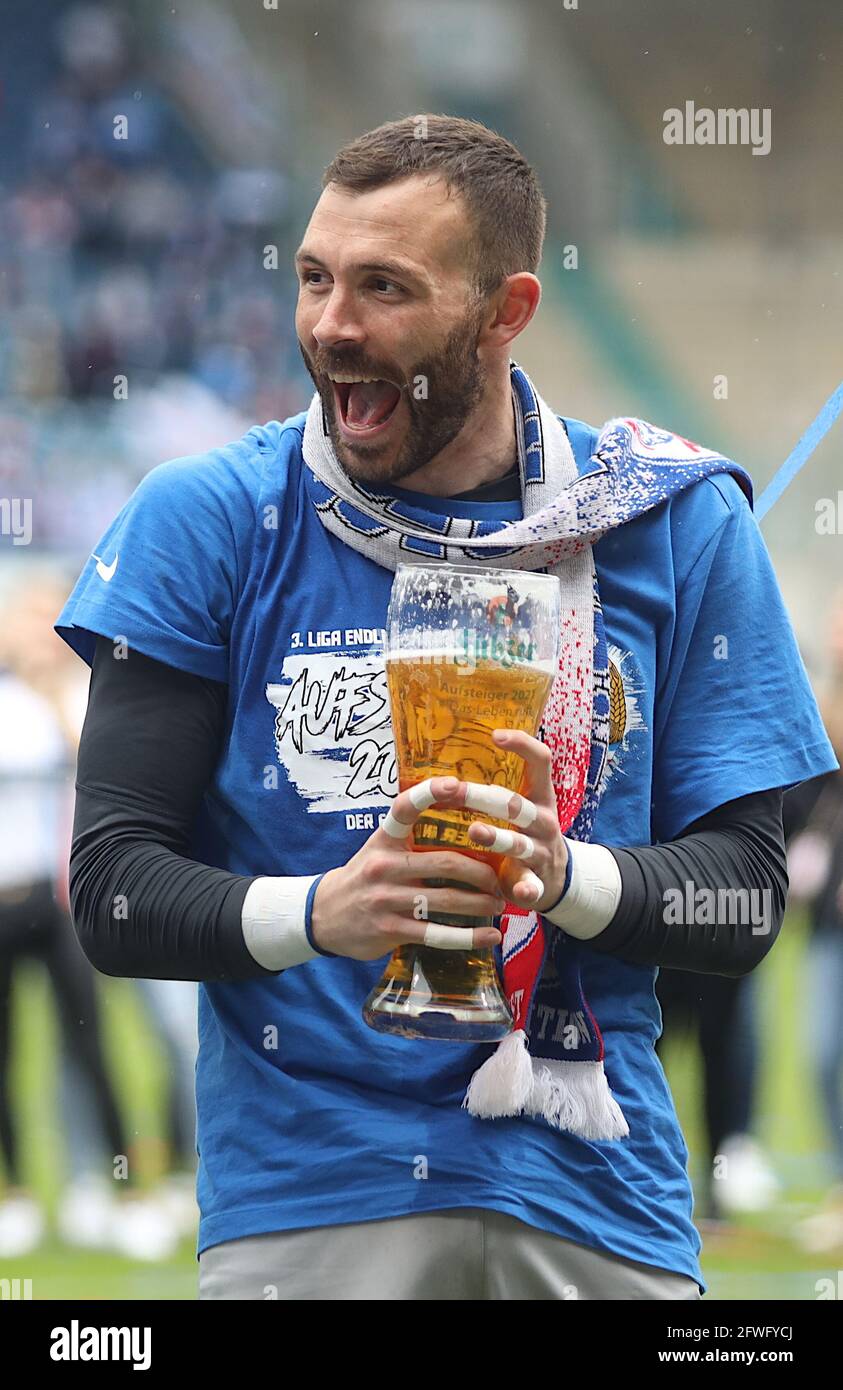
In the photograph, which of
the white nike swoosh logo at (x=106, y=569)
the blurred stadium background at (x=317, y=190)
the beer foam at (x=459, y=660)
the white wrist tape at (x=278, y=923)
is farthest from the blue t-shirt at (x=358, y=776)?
the blurred stadium background at (x=317, y=190)

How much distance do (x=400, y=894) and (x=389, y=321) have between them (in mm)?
584

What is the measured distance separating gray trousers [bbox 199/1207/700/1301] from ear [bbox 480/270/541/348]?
0.86 metres

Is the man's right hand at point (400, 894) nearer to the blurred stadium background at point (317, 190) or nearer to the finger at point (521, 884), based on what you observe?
the finger at point (521, 884)

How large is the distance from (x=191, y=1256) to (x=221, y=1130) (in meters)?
2.51

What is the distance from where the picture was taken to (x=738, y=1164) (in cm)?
399

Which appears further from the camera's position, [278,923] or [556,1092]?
[556,1092]

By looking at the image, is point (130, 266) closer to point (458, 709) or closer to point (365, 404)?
point (365, 404)

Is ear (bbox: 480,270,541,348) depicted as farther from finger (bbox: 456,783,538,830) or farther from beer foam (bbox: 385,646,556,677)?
finger (bbox: 456,783,538,830)

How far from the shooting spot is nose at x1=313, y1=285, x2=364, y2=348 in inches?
63.4

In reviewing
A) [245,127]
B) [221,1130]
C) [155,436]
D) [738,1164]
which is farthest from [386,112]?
[221,1130]

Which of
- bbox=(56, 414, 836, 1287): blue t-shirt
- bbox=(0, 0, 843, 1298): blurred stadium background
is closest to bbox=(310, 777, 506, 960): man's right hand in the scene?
bbox=(56, 414, 836, 1287): blue t-shirt

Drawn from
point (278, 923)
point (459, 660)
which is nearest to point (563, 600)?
point (459, 660)

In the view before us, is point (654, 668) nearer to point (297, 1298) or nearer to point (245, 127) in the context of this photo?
point (297, 1298)

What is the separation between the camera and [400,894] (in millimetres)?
1351
